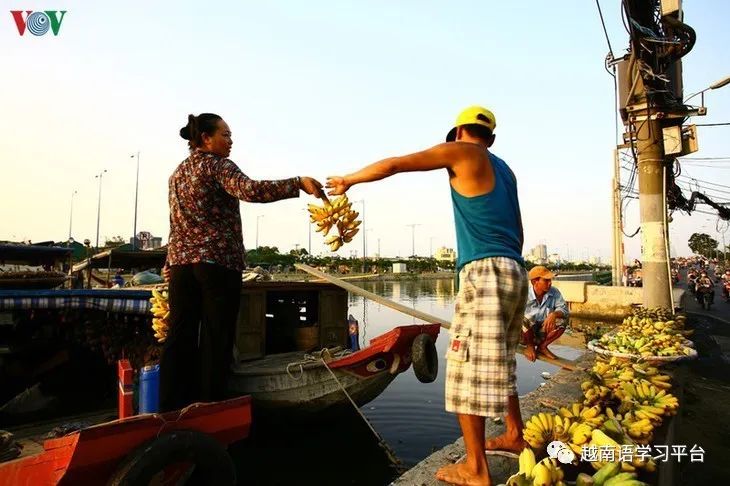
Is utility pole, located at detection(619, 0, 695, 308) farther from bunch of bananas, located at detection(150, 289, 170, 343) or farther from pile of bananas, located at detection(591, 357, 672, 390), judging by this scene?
bunch of bananas, located at detection(150, 289, 170, 343)

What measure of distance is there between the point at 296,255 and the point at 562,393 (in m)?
68.2

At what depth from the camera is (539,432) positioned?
245 centimetres

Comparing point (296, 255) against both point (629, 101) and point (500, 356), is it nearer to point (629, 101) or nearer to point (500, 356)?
point (629, 101)

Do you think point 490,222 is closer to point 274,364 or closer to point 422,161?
point 422,161

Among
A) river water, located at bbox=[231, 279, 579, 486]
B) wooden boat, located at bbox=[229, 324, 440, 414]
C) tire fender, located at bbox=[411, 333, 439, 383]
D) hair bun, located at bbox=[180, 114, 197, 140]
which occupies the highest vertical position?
hair bun, located at bbox=[180, 114, 197, 140]

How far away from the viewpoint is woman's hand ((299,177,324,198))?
271 cm

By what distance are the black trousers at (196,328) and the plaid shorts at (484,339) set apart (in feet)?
5.25

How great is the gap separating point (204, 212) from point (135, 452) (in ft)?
4.80

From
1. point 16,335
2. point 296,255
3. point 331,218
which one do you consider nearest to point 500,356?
point 331,218

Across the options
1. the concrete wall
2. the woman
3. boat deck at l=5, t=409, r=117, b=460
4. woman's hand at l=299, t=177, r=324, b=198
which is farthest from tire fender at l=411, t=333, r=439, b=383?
the concrete wall

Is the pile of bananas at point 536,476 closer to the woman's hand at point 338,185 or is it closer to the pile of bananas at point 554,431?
the pile of bananas at point 554,431

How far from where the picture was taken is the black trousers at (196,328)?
3.00 m

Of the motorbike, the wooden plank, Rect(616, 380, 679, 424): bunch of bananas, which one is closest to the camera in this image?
Rect(616, 380, 679, 424): bunch of bananas

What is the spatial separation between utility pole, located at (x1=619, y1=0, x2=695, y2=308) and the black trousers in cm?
888
